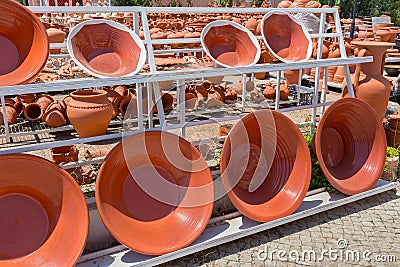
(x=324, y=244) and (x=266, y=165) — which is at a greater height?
(x=266, y=165)

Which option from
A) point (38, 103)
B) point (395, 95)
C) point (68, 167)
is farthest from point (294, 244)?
point (395, 95)

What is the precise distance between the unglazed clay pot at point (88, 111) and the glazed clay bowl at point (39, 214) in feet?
6.47

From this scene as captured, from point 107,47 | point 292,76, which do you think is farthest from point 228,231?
point 292,76

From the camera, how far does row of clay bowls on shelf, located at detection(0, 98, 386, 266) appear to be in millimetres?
2129

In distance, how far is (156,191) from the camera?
253cm

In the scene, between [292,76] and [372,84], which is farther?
[292,76]

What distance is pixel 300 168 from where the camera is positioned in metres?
2.86

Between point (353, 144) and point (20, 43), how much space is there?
272 cm

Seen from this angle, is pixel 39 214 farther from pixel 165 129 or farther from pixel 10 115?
pixel 10 115

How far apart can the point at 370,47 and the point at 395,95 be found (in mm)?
2953

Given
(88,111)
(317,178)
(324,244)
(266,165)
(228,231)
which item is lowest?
(324,244)

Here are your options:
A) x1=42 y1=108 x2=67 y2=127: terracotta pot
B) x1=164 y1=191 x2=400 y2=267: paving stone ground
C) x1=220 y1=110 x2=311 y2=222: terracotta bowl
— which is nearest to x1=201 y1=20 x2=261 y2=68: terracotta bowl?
x1=220 y1=110 x2=311 y2=222: terracotta bowl

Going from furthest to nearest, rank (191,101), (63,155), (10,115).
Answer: (191,101)
(10,115)
(63,155)

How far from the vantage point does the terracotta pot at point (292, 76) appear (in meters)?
6.89
